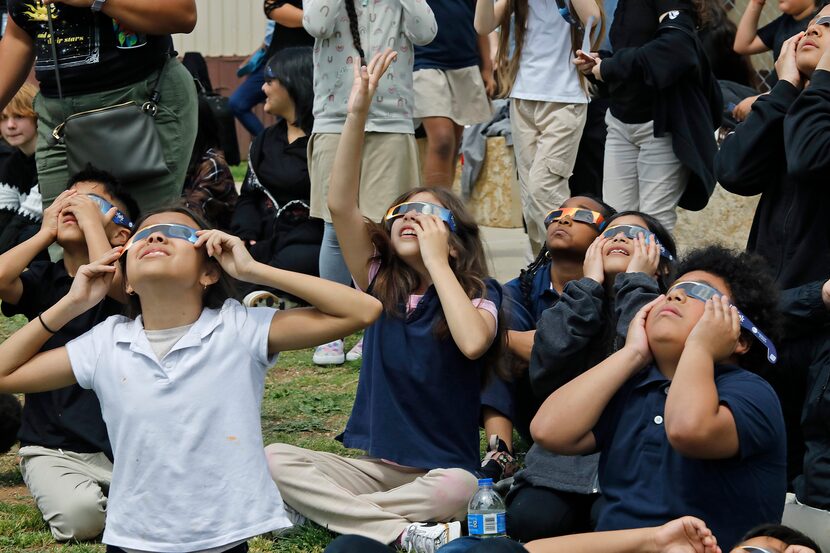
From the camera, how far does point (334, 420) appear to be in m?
5.73

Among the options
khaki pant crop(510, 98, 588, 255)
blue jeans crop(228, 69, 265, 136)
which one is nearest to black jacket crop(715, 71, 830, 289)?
khaki pant crop(510, 98, 588, 255)

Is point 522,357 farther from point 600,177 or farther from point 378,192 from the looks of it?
point 600,177

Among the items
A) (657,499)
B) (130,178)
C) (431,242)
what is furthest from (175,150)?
(657,499)

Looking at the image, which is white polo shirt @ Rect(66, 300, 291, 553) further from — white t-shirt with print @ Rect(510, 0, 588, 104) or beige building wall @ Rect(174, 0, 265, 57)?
beige building wall @ Rect(174, 0, 265, 57)

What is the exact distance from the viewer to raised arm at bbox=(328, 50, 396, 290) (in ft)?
14.0

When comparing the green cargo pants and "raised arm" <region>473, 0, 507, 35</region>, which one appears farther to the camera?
"raised arm" <region>473, 0, 507, 35</region>

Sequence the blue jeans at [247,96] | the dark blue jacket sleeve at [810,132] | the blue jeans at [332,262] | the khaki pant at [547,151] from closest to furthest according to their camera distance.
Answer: the dark blue jacket sleeve at [810,132], the blue jeans at [332,262], the khaki pant at [547,151], the blue jeans at [247,96]

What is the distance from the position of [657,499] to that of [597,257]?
3.39ft

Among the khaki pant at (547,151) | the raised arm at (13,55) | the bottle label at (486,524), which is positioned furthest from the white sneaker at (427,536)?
the khaki pant at (547,151)

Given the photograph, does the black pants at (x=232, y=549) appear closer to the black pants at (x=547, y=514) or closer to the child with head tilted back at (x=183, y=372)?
the child with head tilted back at (x=183, y=372)

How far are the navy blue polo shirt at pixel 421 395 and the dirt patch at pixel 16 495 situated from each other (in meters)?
1.42

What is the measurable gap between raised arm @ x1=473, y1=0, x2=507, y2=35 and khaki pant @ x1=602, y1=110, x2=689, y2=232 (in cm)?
88

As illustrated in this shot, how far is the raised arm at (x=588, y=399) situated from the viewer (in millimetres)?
3496

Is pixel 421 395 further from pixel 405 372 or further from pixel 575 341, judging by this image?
pixel 575 341
